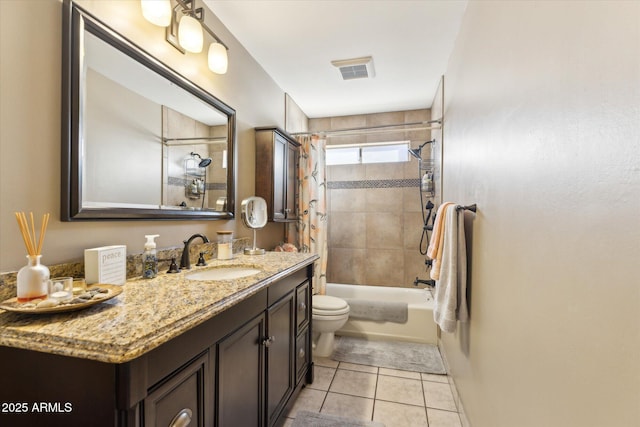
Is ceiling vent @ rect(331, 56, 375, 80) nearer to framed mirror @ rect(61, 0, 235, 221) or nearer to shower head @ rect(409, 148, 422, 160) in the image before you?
shower head @ rect(409, 148, 422, 160)

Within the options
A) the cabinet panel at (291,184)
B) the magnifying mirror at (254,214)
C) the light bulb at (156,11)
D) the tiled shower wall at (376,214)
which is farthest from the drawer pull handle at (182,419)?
the tiled shower wall at (376,214)

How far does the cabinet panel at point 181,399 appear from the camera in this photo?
726mm

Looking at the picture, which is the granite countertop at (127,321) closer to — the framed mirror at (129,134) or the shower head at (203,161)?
the framed mirror at (129,134)

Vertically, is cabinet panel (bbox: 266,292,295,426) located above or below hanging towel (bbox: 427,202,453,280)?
below

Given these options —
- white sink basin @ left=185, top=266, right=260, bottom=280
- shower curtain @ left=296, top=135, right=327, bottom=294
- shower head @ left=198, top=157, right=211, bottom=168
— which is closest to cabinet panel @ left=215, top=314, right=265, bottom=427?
white sink basin @ left=185, top=266, right=260, bottom=280

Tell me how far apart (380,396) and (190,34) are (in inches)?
96.4

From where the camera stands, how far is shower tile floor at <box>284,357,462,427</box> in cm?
172

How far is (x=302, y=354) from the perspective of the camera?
6.16 feet

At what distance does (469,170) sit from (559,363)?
1.13 meters

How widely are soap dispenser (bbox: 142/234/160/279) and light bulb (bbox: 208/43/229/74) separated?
3.51ft

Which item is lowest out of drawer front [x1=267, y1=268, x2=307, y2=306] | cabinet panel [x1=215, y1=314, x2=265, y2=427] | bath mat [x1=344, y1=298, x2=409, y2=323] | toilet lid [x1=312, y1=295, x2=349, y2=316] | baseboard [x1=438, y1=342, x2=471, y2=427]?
baseboard [x1=438, y1=342, x2=471, y2=427]

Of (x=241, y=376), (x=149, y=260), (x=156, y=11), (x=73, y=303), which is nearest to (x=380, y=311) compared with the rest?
(x=241, y=376)

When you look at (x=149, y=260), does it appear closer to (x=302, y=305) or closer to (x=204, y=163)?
(x=204, y=163)

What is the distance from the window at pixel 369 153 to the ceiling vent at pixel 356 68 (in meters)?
0.93
